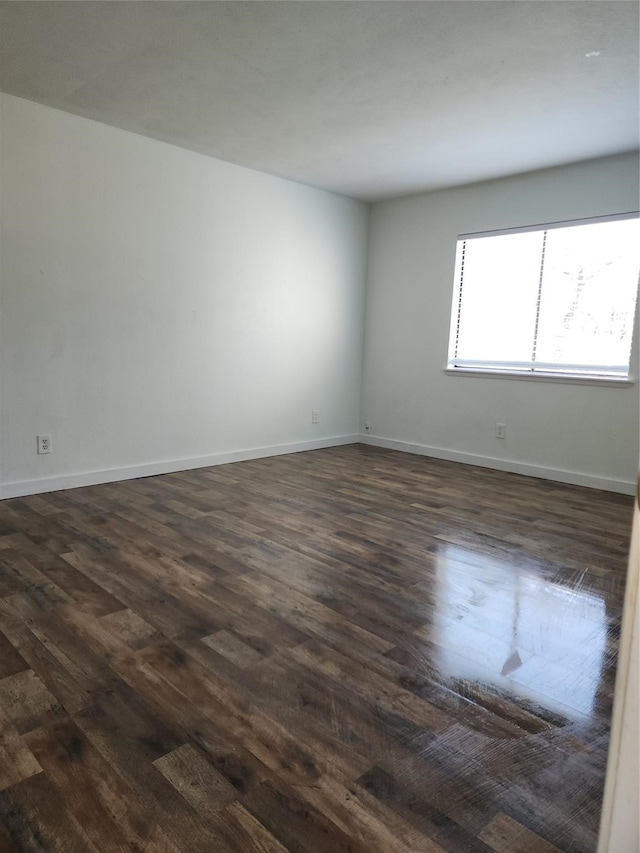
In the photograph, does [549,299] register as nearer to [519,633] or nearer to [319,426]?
[319,426]

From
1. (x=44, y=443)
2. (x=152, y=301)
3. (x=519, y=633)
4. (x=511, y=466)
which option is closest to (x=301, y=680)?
(x=519, y=633)

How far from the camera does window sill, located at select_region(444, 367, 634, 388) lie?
3.99 meters

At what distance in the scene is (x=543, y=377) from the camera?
14.3ft

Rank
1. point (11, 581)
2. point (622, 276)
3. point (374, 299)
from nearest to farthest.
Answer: point (11, 581), point (622, 276), point (374, 299)

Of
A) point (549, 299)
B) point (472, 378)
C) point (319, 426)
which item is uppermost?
point (549, 299)

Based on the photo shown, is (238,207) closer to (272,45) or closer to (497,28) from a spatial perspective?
(272,45)

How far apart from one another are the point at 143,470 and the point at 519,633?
2.90m

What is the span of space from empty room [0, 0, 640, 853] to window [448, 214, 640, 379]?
0.02 metres

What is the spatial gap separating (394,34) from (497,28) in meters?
0.43

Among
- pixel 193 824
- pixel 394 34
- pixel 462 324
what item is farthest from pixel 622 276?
pixel 193 824

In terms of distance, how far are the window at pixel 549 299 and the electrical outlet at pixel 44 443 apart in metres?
3.38

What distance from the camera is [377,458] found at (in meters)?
5.04

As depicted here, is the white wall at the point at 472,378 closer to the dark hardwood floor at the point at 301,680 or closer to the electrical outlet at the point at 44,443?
the dark hardwood floor at the point at 301,680

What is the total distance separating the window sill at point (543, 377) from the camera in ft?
13.1
